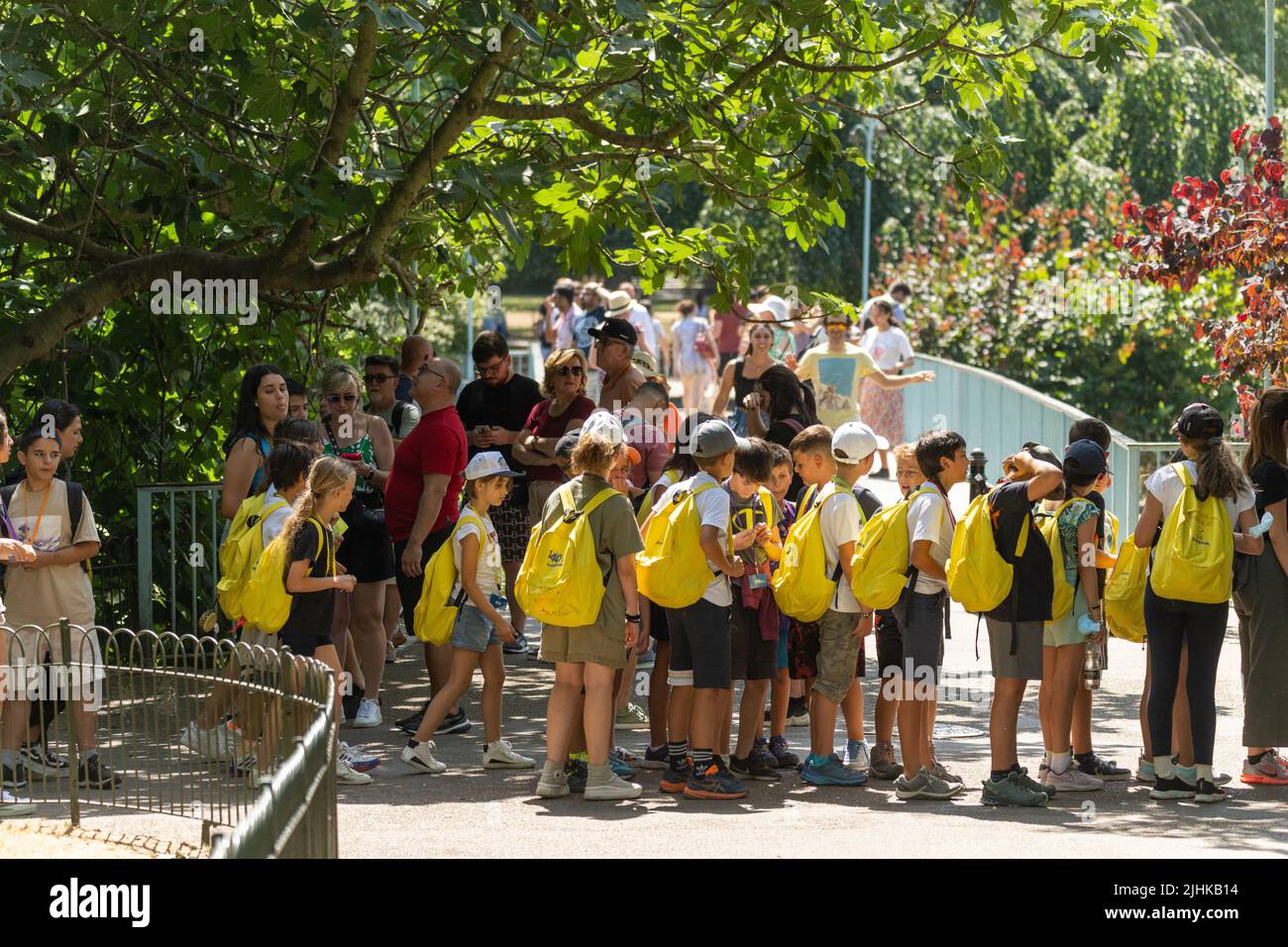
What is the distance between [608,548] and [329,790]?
2.69 m

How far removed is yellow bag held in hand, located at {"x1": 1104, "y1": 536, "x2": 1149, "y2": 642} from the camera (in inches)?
335

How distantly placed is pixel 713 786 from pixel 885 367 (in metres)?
9.60

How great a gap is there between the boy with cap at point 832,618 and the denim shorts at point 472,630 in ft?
5.13

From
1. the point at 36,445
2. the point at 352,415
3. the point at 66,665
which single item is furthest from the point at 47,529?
the point at 352,415

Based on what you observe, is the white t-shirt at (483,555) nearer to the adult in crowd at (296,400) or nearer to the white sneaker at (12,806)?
the adult in crowd at (296,400)

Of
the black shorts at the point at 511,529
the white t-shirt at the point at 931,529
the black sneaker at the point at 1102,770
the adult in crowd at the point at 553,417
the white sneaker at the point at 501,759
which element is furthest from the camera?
the black shorts at the point at 511,529

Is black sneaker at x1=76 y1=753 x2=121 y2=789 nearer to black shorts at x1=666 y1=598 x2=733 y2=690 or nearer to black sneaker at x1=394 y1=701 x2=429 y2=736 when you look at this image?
black sneaker at x1=394 y1=701 x2=429 y2=736

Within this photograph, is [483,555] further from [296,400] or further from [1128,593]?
[1128,593]

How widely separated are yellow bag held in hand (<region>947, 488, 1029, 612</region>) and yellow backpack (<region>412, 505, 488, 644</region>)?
7.33ft

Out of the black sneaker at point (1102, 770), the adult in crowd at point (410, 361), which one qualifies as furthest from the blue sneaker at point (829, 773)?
the adult in crowd at point (410, 361)

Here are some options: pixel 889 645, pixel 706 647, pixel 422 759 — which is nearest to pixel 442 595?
pixel 422 759

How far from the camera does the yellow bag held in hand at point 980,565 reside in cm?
787

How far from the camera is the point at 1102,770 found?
8617 millimetres

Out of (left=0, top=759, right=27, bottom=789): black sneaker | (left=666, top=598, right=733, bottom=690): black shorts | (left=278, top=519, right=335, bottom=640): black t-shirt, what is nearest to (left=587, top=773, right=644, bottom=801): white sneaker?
(left=666, top=598, right=733, bottom=690): black shorts
